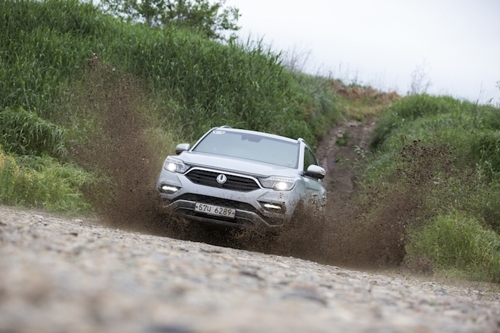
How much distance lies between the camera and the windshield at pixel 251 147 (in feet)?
32.6

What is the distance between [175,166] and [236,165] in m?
0.72

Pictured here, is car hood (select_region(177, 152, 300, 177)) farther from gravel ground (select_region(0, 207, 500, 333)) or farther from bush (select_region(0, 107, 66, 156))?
bush (select_region(0, 107, 66, 156))

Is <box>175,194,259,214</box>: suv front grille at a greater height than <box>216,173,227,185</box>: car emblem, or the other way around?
<box>216,173,227,185</box>: car emblem

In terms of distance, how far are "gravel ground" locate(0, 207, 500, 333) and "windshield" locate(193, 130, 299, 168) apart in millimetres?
4252

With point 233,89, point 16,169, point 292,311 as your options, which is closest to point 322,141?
point 233,89

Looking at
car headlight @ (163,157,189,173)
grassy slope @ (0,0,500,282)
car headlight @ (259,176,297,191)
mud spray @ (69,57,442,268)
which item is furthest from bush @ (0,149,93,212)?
car headlight @ (259,176,297,191)

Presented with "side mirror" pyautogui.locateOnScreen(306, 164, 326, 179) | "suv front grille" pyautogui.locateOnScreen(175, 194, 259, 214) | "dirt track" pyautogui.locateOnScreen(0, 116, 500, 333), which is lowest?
"suv front grille" pyautogui.locateOnScreen(175, 194, 259, 214)

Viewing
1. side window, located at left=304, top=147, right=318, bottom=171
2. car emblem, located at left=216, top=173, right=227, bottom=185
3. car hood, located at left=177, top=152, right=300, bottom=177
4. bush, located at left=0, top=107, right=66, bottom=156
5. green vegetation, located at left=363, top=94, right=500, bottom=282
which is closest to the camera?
car emblem, located at left=216, top=173, right=227, bottom=185

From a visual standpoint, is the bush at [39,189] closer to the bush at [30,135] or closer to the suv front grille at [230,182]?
the bush at [30,135]

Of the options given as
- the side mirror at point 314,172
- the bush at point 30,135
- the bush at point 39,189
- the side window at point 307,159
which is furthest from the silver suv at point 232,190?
the bush at point 30,135

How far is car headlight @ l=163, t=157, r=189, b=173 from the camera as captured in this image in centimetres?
905

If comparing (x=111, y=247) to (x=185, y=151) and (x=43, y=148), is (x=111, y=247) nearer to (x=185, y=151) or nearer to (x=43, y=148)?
(x=185, y=151)

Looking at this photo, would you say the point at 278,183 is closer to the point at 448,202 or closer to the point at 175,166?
the point at 175,166

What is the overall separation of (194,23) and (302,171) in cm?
2674
